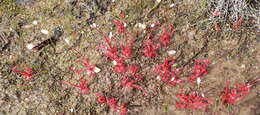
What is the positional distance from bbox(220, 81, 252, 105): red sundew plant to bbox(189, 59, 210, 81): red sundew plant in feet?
0.85

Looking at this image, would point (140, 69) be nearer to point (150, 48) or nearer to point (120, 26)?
point (150, 48)

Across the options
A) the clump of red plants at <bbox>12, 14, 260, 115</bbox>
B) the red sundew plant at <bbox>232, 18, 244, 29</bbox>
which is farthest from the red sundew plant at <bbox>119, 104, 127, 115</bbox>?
the red sundew plant at <bbox>232, 18, 244, 29</bbox>

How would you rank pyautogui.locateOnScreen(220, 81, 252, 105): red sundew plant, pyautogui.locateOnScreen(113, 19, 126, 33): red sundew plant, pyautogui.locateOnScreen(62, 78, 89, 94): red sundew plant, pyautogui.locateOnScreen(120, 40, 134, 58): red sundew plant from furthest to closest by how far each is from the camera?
1. pyautogui.locateOnScreen(113, 19, 126, 33): red sundew plant
2. pyautogui.locateOnScreen(120, 40, 134, 58): red sundew plant
3. pyautogui.locateOnScreen(62, 78, 89, 94): red sundew plant
4. pyautogui.locateOnScreen(220, 81, 252, 105): red sundew plant

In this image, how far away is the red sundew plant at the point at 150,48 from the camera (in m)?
3.56

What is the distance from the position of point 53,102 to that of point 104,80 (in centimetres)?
51

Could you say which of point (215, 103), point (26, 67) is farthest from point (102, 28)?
point (215, 103)

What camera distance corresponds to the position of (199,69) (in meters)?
3.50

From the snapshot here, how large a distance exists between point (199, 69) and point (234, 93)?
15.2 inches

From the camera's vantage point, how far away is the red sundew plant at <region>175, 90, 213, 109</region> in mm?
3377

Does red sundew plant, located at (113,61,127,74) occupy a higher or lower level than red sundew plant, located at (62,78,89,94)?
higher

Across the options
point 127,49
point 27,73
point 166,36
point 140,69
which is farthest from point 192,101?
point 27,73

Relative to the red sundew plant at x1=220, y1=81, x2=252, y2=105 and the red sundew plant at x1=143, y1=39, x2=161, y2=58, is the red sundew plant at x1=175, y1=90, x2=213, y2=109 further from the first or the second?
the red sundew plant at x1=143, y1=39, x2=161, y2=58

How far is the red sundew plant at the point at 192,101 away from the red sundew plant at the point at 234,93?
0.44 feet

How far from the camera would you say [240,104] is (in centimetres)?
335
